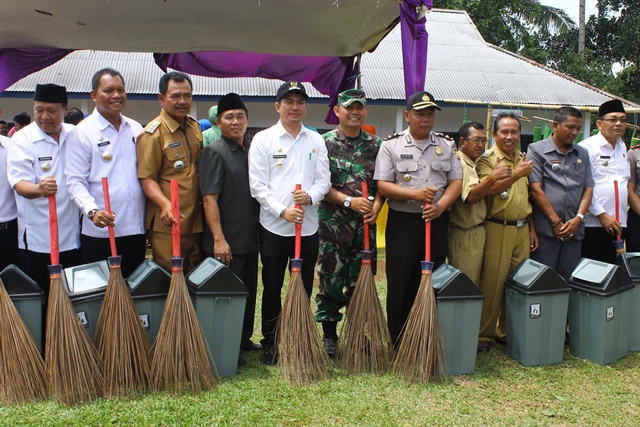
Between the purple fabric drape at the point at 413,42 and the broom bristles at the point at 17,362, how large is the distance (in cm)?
280

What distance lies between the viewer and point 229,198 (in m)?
3.59

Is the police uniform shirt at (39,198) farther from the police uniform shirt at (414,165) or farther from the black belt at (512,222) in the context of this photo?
the black belt at (512,222)

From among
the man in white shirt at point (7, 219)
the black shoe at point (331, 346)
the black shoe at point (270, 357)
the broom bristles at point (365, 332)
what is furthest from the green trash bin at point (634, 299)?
the man in white shirt at point (7, 219)

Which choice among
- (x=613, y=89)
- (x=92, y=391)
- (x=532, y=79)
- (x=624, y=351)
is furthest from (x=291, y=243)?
(x=613, y=89)

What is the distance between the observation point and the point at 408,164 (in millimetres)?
3705

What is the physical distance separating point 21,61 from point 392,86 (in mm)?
10861

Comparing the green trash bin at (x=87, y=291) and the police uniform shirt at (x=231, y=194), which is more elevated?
the police uniform shirt at (x=231, y=194)

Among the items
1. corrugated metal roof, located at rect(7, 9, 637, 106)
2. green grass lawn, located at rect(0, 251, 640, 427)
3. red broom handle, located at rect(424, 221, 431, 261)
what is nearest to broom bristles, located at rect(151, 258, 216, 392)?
green grass lawn, located at rect(0, 251, 640, 427)

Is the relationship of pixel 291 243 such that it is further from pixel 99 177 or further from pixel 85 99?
pixel 85 99

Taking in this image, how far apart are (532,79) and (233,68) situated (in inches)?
490

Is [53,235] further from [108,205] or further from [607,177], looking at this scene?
[607,177]

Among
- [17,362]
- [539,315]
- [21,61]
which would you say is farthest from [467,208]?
[21,61]

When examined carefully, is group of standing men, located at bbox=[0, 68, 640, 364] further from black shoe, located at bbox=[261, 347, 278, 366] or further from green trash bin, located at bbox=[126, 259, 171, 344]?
green trash bin, located at bbox=[126, 259, 171, 344]

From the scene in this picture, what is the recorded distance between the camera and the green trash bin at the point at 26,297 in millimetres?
3074
